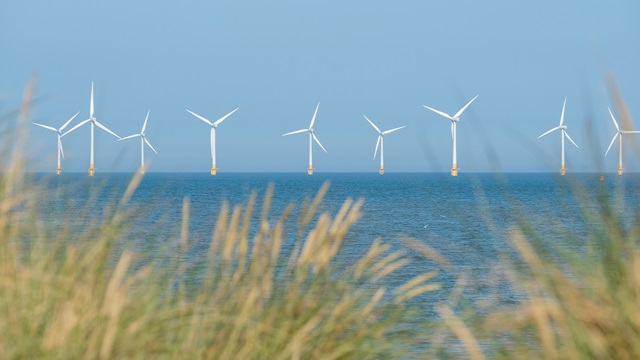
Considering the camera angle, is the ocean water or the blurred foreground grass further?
the ocean water

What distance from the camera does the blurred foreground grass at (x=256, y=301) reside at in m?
4.29

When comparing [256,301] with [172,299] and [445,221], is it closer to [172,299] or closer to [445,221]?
[172,299]

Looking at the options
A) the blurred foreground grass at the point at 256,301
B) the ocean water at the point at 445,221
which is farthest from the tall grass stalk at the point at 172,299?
the ocean water at the point at 445,221

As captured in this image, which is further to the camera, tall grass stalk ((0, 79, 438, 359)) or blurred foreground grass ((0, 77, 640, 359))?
tall grass stalk ((0, 79, 438, 359))

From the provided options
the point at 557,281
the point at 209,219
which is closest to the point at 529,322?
the point at 557,281

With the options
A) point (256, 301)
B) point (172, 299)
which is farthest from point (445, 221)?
point (256, 301)

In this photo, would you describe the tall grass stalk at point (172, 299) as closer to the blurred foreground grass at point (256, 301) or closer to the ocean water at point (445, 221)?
the blurred foreground grass at point (256, 301)

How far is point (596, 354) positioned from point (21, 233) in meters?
3.12

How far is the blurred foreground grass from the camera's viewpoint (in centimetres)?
429

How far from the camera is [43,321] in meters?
4.58

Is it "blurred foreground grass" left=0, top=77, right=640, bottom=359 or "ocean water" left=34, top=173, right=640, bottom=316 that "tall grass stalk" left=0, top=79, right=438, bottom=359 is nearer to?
"blurred foreground grass" left=0, top=77, right=640, bottom=359

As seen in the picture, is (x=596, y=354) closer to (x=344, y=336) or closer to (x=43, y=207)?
(x=344, y=336)

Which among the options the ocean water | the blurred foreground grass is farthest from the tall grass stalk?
the ocean water

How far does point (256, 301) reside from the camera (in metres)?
5.13
